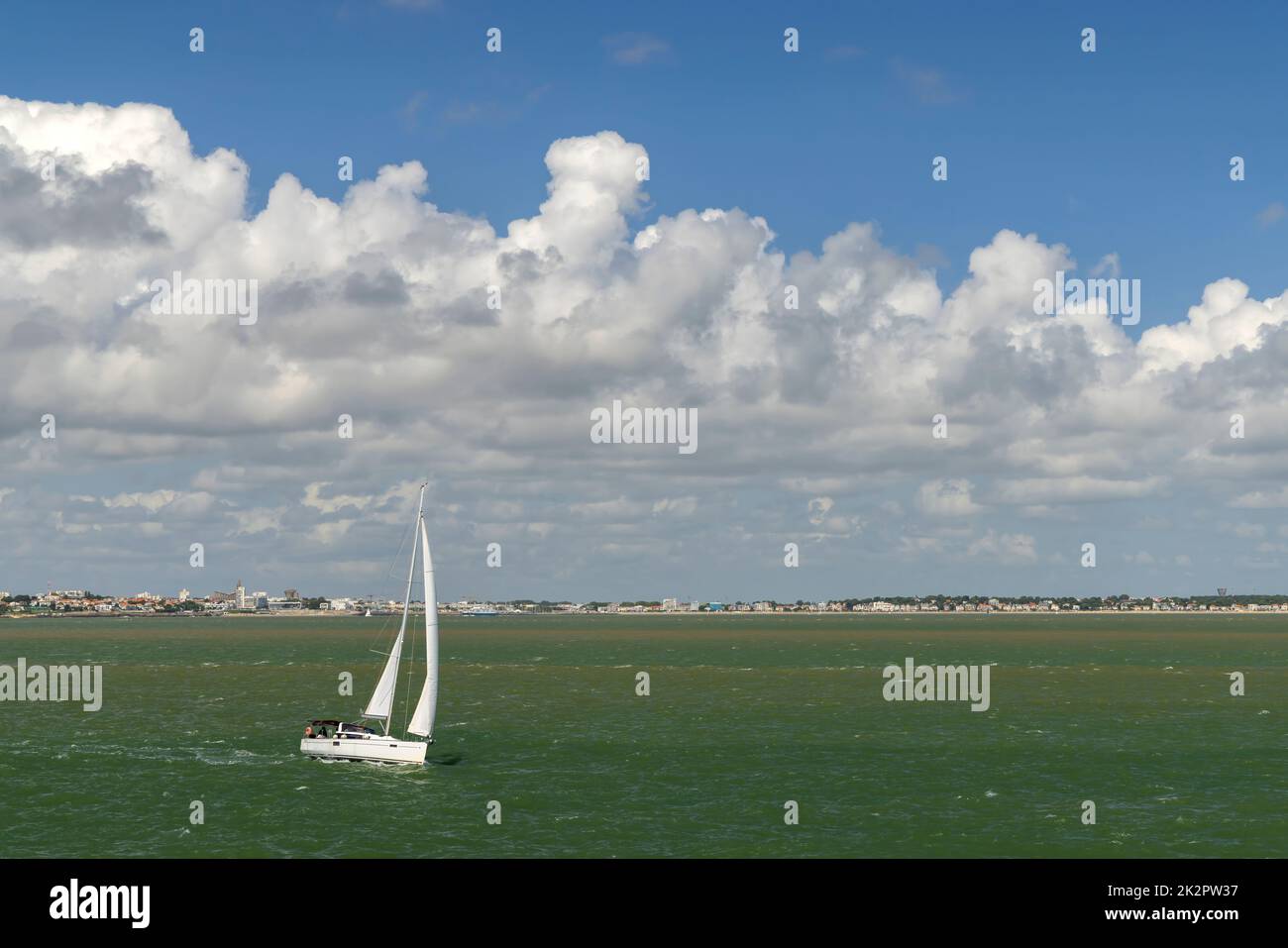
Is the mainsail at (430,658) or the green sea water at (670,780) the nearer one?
the green sea water at (670,780)

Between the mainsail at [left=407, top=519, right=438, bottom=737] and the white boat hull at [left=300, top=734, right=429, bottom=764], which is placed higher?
the mainsail at [left=407, top=519, right=438, bottom=737]

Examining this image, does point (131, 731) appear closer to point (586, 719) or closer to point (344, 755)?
point (344, 755)

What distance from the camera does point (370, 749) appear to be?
81.2 metres

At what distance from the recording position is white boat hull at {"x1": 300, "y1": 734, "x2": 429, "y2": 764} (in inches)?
3152

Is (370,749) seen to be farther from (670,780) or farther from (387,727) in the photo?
(670,780)

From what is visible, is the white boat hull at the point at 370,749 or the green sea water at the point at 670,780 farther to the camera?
the white boat hull at the point at 370,749

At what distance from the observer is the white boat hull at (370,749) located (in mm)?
80062

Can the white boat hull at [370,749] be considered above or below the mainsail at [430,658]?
below

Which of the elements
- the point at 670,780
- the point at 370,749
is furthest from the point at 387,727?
the point at 670,780

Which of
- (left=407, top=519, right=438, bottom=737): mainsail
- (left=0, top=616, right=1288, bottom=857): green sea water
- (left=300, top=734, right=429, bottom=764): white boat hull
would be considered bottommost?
(left=0, top=616, right=1288, bottom=857): green sea water

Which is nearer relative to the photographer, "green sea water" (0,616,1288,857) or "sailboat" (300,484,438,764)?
"green sea water" (0,616,1288,857)

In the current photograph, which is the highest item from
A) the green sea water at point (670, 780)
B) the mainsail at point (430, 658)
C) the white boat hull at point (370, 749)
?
the mainsail at point (430, 658)
